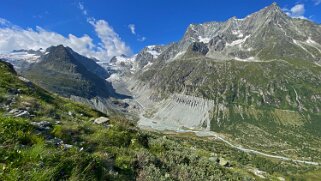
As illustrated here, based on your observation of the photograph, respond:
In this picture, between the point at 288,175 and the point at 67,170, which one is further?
the point at 288,175

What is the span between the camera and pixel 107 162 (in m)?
11.4

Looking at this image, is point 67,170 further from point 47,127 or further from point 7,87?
point 7,87

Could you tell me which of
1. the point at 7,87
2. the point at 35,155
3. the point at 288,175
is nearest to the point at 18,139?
the point at 35,155

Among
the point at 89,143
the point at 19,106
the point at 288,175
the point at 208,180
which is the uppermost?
the point at 19,106

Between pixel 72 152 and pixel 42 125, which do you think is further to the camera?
pixel 42 125

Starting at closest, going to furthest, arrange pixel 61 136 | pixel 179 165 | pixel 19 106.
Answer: pixel 61 136 → pixel 179 165 → pixel 19 106

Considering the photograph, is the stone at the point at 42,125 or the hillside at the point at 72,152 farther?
the stone at the point at 42,125

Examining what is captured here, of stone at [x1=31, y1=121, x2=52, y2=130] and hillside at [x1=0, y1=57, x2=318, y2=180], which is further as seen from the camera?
stone at [x1=31, y1=121, x2=52, y2=130]

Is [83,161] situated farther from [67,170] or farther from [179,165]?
[179,165]

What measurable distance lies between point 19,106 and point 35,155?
32.0ft

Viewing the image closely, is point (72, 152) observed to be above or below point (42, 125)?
below

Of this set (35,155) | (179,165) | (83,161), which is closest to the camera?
(35,155)

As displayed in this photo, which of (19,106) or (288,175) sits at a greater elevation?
(19,106)

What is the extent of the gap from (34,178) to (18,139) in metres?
3.57
